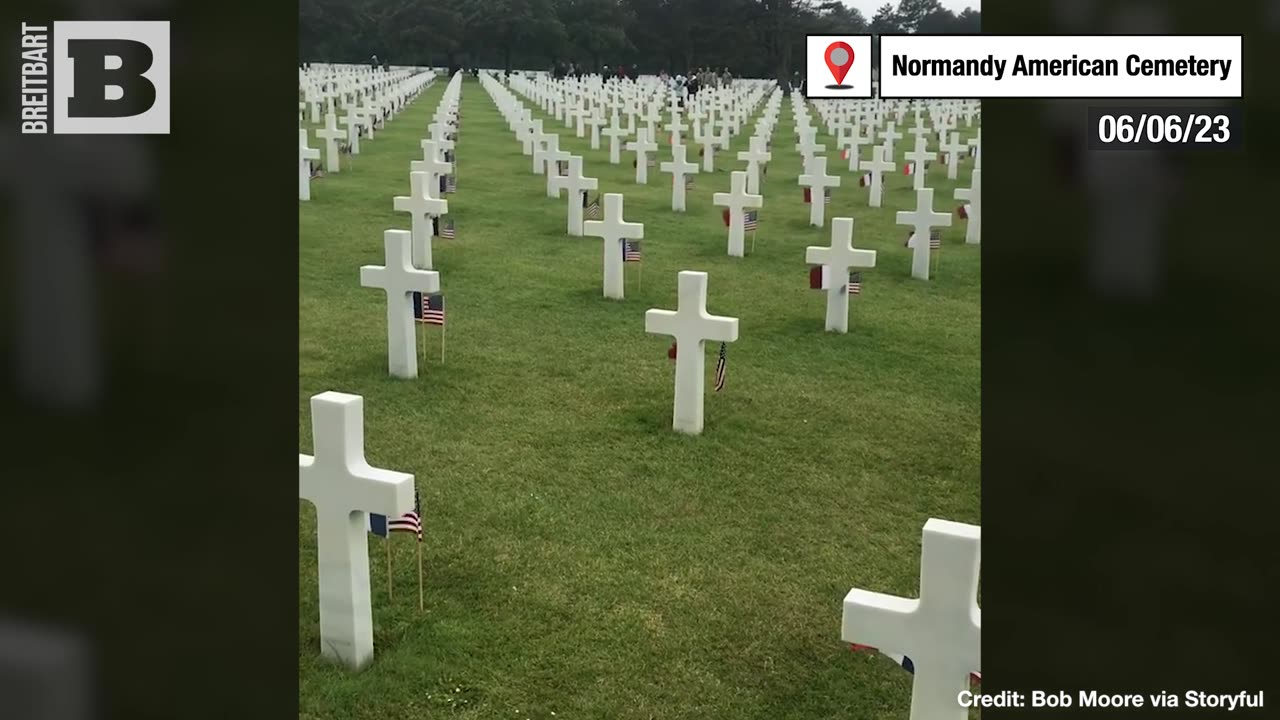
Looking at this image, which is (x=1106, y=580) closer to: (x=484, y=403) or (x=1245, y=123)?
(x=1245, y=123)

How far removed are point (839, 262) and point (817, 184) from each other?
18.8ft

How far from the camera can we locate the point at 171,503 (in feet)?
11.9

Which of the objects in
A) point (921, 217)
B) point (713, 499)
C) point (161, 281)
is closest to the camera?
point (161, 281)

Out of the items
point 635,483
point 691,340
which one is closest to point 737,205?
point 691,340

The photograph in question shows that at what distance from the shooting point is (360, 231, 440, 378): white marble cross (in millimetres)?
6988

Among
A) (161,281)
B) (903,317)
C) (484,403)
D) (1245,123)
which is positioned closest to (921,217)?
(903,317)

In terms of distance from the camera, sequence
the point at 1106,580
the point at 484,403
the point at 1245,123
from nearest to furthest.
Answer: the point at 1245,123 < the point at 1106,580 < the point at 484,403

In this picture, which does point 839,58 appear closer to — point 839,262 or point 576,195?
point 839,262

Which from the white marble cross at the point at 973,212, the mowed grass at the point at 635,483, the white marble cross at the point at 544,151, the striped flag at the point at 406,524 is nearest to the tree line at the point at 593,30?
the white marble cross at the point at 544,151

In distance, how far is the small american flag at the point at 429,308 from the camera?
7160 mm

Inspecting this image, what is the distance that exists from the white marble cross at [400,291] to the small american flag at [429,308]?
7 cm

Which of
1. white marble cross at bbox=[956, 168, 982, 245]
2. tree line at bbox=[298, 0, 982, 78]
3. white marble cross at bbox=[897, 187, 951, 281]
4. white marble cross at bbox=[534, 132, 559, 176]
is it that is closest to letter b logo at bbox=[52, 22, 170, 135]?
white marble cross at bbox=[897, 187, 951, 281]

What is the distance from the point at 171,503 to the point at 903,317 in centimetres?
687

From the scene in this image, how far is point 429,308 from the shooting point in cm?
718
